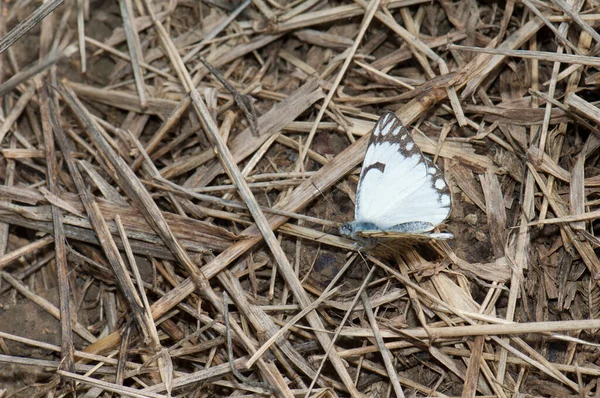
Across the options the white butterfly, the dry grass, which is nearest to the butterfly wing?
the white butterfly

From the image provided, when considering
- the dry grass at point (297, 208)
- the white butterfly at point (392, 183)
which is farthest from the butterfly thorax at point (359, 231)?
the dry grass at point (297, 208)

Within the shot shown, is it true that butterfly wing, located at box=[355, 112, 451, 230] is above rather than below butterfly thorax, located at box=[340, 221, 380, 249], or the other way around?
above

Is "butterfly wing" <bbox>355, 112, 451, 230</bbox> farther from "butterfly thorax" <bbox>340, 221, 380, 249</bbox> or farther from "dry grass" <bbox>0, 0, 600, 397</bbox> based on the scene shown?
"dry grass" <bbox>0, 0, 600, 397</bbox>

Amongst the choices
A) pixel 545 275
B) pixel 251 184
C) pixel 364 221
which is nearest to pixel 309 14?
pixel 251 184

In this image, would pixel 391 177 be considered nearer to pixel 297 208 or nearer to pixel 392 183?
pixel 392 183

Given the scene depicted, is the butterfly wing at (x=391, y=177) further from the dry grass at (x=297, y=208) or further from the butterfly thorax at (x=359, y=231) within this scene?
the dry grass at (x=297, y=208)

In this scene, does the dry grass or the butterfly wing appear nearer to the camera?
→ the dry grass

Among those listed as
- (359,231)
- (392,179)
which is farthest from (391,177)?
(359,231)
